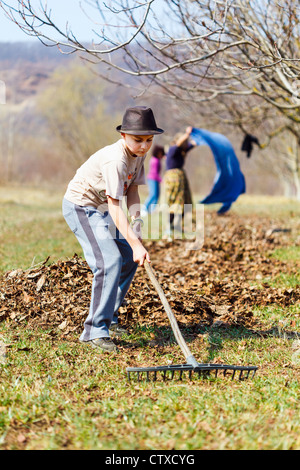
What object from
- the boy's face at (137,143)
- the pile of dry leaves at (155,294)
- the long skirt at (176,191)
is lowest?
the pile of dry leaves at (155,294)

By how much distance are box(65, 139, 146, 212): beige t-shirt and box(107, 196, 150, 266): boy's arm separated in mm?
76

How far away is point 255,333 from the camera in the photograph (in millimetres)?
4840

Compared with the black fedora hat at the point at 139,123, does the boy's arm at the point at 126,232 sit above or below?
below

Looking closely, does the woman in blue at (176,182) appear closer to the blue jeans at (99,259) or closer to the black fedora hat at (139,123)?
the blue jeans at (99,259)

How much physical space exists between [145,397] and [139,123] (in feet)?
6.45

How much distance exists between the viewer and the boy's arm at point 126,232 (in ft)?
12.9

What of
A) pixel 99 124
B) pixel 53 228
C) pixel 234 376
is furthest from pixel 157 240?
pixel 99 124

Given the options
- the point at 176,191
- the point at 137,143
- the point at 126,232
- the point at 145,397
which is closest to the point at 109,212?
the point at 126,232

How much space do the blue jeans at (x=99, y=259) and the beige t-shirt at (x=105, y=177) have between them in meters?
0.09

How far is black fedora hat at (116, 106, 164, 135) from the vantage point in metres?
3.88

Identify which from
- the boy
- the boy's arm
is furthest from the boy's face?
the boy's arm

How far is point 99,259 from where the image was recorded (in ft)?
13.8

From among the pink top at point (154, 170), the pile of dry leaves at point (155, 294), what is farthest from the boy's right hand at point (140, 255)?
the pink top at point (154, 170)

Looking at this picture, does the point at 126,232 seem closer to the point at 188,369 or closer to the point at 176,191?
the point at 188,369
